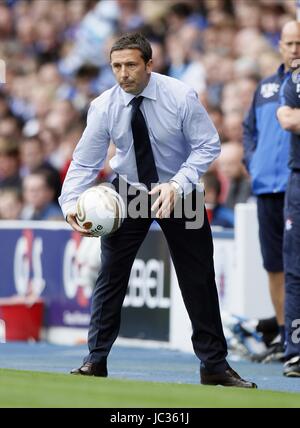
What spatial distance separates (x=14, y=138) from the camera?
61.5 feet

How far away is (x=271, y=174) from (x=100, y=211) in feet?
9.34

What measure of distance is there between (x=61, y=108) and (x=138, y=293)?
523 centimetres

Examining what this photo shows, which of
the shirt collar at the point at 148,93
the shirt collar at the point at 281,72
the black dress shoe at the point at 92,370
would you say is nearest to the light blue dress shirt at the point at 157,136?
the shirt collar at the point at 148,93

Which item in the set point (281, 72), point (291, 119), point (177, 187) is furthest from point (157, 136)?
point (281, 72)

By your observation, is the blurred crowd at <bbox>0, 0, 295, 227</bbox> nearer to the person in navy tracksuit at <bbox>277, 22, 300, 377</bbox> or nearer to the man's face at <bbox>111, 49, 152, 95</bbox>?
the person in navy tracksuit at <bbox>277, 22, 300, 377</bbox>

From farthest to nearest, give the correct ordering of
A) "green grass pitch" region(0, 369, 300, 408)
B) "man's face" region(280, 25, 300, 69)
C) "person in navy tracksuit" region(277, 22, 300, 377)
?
"man's face" region(280, 25, 300, 69)
"person in navy tracksuit" region(277, 22, 300, 377)
"green grass pitch" region(0, 369, 300, 408)

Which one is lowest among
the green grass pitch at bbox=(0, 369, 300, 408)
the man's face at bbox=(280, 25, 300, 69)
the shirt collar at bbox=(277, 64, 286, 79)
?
the green grass pitch at bbox=(0, 369, 300, 408)

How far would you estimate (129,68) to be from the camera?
8.27 metres

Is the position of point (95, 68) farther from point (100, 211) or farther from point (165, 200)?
point (165, 200)

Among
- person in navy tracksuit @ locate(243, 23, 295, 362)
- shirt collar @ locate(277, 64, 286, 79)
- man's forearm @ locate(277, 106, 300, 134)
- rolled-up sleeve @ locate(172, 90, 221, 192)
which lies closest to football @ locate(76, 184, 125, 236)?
rolled-up sleeve @ locate(172, 90, 221, 192)

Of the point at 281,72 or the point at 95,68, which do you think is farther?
the point at 95,68

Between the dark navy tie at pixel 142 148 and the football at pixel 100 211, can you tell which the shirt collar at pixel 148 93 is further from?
the football at pixel 100 211

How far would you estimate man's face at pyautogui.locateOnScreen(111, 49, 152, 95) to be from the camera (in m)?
8.23

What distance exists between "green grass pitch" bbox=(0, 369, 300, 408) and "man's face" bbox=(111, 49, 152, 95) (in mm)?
1875
